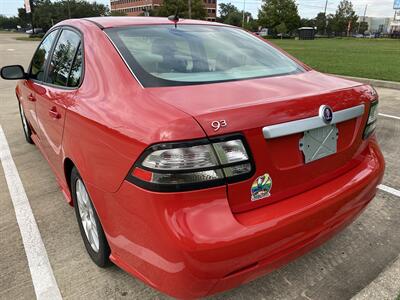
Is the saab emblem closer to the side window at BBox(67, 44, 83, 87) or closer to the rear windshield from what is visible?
the rear windshield

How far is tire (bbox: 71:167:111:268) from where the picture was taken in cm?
227

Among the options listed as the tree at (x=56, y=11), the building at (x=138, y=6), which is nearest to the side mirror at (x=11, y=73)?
the tree at (x=56, y=11)

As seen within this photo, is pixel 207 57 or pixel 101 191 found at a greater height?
pixel 207 57

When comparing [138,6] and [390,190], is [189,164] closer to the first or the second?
[390,190]

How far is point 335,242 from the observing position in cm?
A: 273

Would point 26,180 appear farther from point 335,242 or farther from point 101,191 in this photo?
point 335,242

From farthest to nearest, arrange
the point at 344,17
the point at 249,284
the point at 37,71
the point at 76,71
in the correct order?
the point at 344,17 < the point at 37,71 < the point at 76,71 < the point at 249,284

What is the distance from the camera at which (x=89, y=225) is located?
2512mm

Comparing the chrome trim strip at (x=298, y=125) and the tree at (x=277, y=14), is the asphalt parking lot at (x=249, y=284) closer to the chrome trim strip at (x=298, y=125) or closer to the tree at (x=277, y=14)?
the chrome trim strip at (x=298, y=125)

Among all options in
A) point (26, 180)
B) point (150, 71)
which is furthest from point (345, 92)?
point (26, 180)

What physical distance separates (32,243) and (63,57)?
1473mm

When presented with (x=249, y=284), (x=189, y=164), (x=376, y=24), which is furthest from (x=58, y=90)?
(x=376, y=24)

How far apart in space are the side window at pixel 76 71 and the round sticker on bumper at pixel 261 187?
143 cm

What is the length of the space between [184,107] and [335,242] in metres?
1.74
